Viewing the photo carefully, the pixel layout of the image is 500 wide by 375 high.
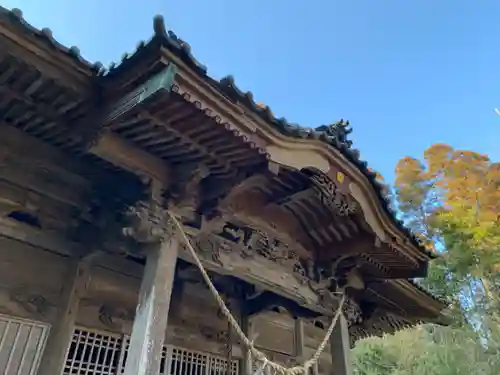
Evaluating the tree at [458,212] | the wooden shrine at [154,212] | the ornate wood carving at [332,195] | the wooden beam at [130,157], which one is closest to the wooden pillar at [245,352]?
the wooden shrine at [154,212]

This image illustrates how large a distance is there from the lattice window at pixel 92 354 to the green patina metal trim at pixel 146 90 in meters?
1.97

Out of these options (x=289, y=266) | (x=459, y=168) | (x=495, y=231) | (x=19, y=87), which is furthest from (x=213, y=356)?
→ (x=459, y=168)

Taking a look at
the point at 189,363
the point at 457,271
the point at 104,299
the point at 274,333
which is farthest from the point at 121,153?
the point at 457,271

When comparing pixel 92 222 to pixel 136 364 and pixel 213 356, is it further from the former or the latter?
pixel 213 356

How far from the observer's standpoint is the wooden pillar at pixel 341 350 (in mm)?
4526

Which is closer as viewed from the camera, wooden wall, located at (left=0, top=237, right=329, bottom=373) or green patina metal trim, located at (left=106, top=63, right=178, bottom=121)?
green patina metal trim, located at (left=106, top=63, right=178, bottom=121)

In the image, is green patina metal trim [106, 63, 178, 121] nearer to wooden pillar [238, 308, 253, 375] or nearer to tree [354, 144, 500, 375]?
wooden pillar [238, 308, 253, 375]

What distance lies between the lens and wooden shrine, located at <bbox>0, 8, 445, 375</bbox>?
9.00 ft

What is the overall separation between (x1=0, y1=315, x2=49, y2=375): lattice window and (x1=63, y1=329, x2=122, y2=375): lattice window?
28cm

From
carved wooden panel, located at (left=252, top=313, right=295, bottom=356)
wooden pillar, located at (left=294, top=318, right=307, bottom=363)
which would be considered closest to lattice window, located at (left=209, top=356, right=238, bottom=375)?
carved wooden panel, located at (left=252, top=313, right=295, bottom=356)

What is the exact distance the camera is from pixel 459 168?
16.2 metres

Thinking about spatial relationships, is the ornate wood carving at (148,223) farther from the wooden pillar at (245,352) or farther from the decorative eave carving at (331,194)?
the wooden pillar at (245,352)

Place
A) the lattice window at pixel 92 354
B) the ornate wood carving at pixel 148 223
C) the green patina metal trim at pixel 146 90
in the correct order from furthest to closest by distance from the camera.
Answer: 1. the lattice window at pixel 92 354
2. the ornate wood carving at pixel 148 223
3. the green patina metal trim at pixel 146 90

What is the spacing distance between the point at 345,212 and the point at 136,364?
2401 mm
